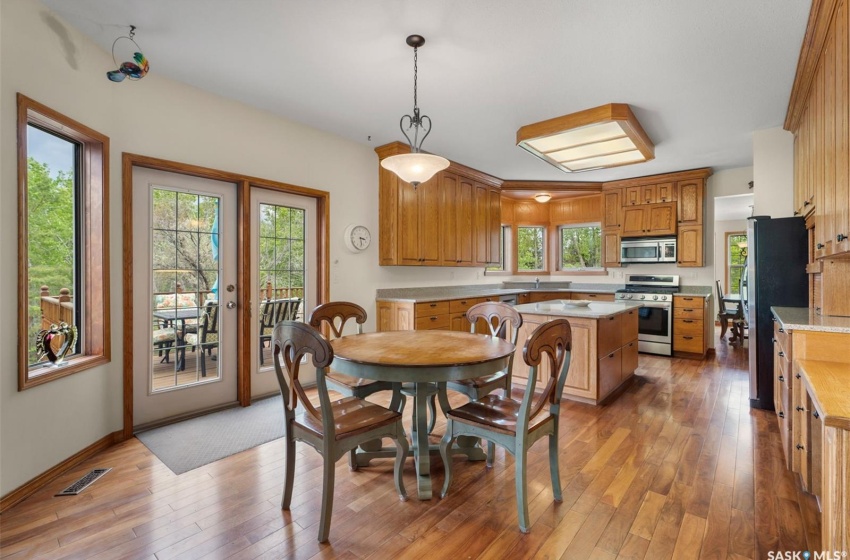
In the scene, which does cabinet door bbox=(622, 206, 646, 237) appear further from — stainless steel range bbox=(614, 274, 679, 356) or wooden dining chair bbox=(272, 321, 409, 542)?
wooden dining chair bbox=(272, 321, 409, 542)

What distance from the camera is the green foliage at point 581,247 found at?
6934 millimetres

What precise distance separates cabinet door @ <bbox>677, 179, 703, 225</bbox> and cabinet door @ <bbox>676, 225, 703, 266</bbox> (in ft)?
0.36

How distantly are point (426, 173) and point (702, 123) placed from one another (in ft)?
9.68

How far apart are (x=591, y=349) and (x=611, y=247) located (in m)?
3.38

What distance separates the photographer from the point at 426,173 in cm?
270

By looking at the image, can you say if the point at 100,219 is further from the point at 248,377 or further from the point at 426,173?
the point at 426,173

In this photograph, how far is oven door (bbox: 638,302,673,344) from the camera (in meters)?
5.44

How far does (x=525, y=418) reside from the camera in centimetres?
183

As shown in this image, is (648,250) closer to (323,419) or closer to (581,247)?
(581,247)

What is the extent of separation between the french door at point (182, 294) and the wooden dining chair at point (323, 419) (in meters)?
1.75

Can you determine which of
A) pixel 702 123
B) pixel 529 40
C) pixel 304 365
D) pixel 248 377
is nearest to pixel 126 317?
pixel 248 377

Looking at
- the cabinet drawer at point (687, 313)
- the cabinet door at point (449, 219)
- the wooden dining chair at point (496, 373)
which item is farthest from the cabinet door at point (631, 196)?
the wooden dining chair at point (496, 373)

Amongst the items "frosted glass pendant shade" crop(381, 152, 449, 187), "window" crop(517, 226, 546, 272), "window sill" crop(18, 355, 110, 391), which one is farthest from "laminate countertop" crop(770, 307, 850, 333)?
"window" crop(517, 226, 546, 272)

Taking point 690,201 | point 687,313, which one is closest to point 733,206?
point 690,201
